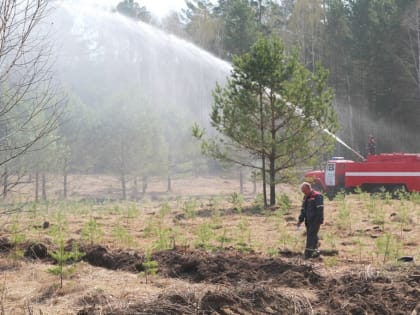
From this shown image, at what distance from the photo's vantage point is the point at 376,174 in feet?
57.8

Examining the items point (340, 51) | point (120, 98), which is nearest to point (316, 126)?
point (120, 98)

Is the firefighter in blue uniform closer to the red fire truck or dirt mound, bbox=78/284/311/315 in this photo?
dirt mound, bbox=78/284/311/315

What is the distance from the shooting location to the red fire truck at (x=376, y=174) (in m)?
17.0

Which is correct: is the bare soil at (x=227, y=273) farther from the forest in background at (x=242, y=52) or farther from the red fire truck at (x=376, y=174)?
the forest in background at (x=242, y=52)

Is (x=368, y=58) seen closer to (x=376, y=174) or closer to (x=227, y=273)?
(x=376, y=174)

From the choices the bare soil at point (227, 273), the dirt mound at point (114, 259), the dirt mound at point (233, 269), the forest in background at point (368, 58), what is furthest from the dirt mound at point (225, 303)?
the forest in background at point (368, 58)

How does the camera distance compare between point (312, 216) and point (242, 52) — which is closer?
point (312, 216)

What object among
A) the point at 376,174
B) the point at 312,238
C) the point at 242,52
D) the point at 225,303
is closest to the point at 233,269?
the point at 225,303

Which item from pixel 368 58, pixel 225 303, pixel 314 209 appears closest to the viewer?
pixel 225 303

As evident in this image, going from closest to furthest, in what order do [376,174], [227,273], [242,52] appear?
[227,273] → [376,174] → [242,52]

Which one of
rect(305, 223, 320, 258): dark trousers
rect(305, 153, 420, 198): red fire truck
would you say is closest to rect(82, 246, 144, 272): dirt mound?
rect(305, 223, 320, 258): dark trousers

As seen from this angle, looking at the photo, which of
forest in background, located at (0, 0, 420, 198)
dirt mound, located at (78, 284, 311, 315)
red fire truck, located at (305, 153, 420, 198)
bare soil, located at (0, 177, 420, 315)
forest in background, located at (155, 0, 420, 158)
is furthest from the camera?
forest in background, located at (155, 0, 420, 158)

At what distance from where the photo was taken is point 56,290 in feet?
20.2

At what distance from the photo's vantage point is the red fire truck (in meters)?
17.0
